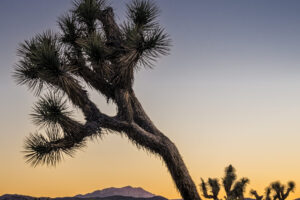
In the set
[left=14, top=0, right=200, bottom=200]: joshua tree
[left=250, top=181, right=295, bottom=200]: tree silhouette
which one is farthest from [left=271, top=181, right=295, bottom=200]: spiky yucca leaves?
[left=14, top=0, right=200, bottom=200]: joshua tree

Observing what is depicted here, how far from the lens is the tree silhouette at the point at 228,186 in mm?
22844

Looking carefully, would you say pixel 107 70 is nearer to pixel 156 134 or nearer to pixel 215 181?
pixel 156 134

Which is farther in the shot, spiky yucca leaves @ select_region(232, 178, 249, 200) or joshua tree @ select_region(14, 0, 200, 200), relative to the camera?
spiky yucca leaves @ select_region(232, 178, 249, 200)

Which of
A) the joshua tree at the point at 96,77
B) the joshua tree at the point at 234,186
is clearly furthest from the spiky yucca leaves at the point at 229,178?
the joshua tree at the point at 96,77

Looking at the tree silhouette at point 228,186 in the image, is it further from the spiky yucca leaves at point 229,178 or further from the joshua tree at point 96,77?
the joshua tree at point 96,77

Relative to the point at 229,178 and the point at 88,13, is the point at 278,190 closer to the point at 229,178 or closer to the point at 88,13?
the point at 229,178

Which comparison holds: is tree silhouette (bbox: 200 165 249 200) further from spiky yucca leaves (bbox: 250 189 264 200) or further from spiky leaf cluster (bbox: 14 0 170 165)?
spiky leaf cluster (bbox: 14 0 170 165)

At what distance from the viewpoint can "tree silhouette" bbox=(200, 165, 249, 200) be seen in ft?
74.9

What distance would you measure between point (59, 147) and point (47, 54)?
260 cm

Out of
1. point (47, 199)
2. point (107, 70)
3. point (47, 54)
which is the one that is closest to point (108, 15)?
point (107, 70)

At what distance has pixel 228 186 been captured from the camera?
23.0 meters

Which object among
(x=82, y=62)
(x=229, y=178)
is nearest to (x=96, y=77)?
(x=82, y=62)

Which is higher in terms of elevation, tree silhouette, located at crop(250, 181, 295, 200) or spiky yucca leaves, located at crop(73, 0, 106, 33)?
spiky yucca leaves, located at crop(73, 0, 106, 33)

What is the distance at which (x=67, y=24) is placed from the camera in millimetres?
11984
